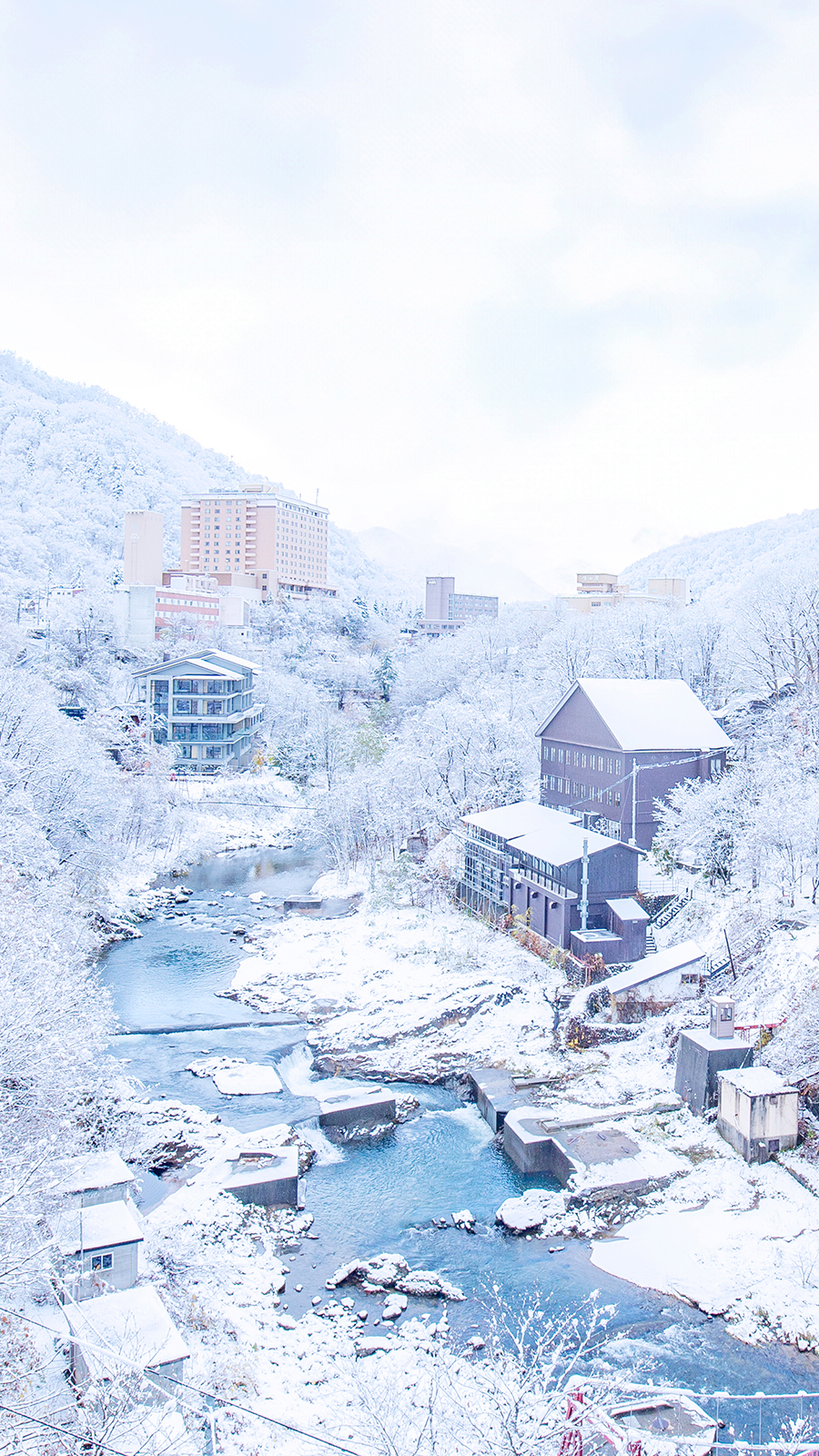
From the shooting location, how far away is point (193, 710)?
39.1 metres

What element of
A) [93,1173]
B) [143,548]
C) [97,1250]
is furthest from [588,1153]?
[143,548]

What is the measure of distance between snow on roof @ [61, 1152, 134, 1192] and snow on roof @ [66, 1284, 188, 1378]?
130 cm

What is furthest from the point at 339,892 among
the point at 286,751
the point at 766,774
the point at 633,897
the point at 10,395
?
the point at 10,395

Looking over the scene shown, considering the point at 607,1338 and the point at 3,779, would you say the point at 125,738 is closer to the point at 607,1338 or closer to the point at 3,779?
the point at 3,779

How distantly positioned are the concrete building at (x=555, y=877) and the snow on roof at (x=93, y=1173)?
10933mm

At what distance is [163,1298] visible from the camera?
29.3 ft

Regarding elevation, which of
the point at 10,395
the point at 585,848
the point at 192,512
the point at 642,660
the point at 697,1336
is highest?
the point at 10,395

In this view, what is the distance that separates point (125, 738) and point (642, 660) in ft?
73.6

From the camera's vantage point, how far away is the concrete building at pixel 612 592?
65.2 metres

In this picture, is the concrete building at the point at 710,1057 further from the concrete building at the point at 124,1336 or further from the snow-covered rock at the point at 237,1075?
the concrete building at the point at 124,1336

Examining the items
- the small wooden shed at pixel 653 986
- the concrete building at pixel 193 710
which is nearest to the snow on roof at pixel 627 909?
the small wooden shed at pixel 653 986

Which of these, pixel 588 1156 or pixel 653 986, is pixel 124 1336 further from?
pixel 653 986

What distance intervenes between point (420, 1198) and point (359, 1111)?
83.6 inches

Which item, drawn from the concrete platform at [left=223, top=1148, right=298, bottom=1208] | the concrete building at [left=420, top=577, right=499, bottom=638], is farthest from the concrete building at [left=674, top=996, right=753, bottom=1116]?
the concrete building at [left=420, top=577, right=499, bottom=638]
